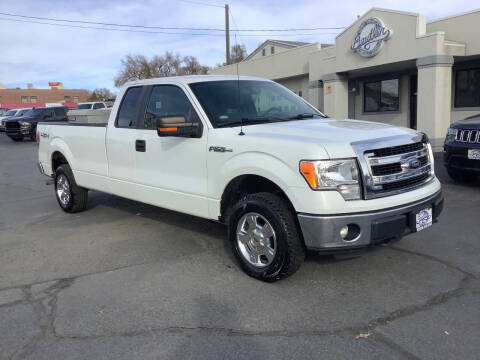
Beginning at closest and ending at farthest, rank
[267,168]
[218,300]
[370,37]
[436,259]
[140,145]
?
1. [218,300]
2. [267,168]
3. [436,259]
4. [140,145]
5. [370,37]

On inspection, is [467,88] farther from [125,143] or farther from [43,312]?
[43,312]

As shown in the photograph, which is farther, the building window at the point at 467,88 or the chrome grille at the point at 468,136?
the building window at the point at 467,88

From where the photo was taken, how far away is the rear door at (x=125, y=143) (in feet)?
18.5

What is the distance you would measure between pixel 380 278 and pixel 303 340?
1.37 meters

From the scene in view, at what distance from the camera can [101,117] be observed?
705 centimetres

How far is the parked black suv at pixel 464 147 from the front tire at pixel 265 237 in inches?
196

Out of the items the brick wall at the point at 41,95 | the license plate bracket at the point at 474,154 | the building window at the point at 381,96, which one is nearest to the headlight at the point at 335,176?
the license plate bracket at the point at 474,154

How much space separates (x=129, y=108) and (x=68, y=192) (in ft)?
7.19

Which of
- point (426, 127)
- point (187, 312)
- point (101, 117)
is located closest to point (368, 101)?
point (426, 127)

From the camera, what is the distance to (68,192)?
283 inches

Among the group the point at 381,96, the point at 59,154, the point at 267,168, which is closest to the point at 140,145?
the point at 267,168

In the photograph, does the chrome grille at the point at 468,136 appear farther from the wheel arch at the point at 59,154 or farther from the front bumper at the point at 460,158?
the wheel arch at the point at 59,154

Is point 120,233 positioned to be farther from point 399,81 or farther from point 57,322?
point 399,81

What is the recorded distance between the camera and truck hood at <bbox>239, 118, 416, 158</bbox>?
374cm
